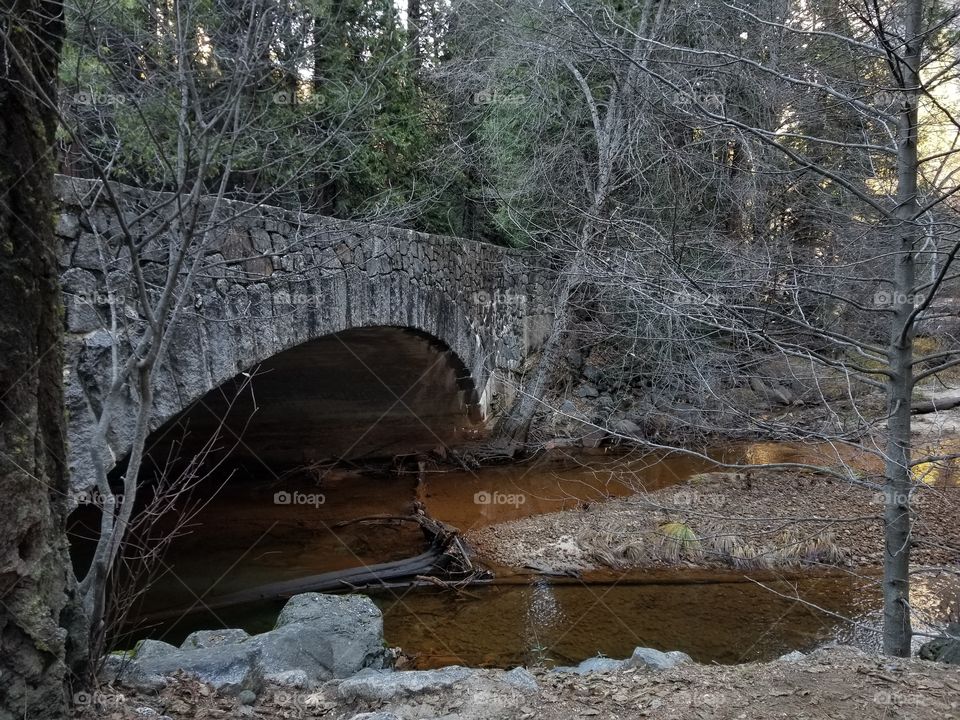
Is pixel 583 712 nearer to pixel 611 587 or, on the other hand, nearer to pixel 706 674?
pixel 706 674

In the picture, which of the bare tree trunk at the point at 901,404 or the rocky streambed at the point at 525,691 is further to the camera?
the bare tree trunk at the point at 901,404

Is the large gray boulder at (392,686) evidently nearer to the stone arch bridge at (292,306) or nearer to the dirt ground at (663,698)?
the dirt ground at (663,698)

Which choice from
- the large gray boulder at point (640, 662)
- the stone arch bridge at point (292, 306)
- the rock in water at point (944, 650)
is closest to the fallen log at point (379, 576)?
the stone arch bridge at point (292, 306)

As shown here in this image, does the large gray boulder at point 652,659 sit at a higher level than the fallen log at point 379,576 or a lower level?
higher

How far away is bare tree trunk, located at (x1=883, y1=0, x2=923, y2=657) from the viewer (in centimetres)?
280

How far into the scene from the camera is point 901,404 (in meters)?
2.89

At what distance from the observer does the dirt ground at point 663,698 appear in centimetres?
224

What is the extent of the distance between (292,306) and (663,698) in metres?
3.34

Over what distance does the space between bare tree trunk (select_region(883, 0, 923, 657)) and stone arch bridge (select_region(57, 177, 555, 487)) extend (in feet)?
7.71

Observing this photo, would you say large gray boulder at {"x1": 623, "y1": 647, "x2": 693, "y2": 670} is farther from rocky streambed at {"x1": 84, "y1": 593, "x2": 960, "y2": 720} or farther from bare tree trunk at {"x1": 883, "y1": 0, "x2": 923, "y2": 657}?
bare tree trunk at {"x1": 883, "y1": 0, "x2": 923, "y2": 657}

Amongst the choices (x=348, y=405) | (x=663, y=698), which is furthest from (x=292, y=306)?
(x=348, y=405)

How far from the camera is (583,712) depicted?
2361 mm

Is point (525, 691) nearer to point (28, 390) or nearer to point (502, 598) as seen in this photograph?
point (28, 390)

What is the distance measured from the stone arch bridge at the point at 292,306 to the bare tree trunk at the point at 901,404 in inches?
92.5
